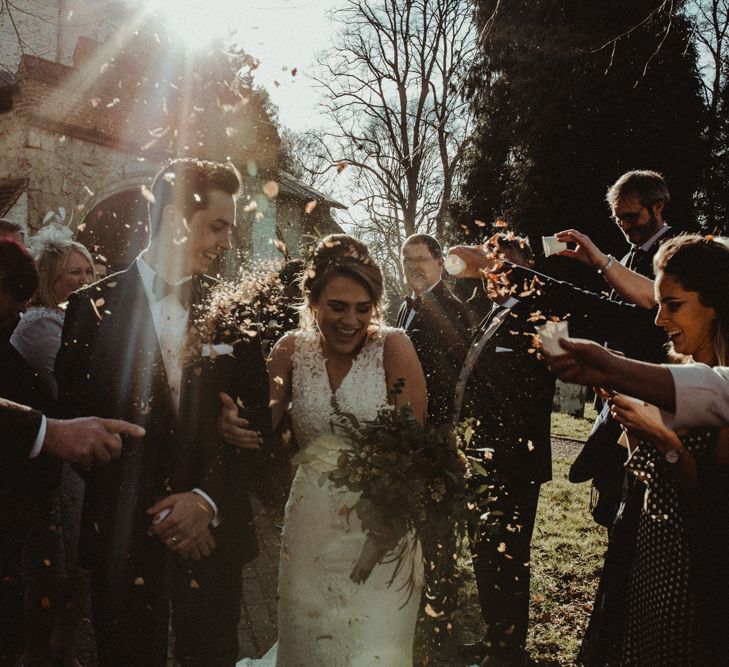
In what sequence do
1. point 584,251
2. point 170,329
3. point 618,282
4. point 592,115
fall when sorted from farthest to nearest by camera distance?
1. point 592,115
2. point 584,251
3. point 618,282
4. point 170,329

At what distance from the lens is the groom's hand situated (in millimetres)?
2646

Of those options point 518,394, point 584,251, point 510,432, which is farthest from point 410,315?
point 584,251

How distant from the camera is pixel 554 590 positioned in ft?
16.5

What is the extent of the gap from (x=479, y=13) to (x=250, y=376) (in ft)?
65.0

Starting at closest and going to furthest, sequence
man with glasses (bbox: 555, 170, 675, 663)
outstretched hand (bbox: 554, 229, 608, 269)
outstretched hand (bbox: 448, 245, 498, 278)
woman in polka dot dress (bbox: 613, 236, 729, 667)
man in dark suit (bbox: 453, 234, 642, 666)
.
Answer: woman in polka dot dress (bbox: 613, 236, 729, 667) < man with glasses (bbox: 555, 170, 675, 663) < outstretched hand (bbox: 554, 229, 608, 269) < man in dark suit (bbox: 453, 234, 642, 666) < outstretched hand (bbox: 448, 245, 498, 278)

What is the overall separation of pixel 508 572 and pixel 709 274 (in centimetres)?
246

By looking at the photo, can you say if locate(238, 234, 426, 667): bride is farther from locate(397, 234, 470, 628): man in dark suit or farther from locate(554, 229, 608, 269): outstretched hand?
locate(554, 229, 608, 269): outstretched hand

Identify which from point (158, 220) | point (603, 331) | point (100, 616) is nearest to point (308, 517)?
point (100, 616)

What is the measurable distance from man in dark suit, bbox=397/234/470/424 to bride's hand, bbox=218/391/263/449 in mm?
1963

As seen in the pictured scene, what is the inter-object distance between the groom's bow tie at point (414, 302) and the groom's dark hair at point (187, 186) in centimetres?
256

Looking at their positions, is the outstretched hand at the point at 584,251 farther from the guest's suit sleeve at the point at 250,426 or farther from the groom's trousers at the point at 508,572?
the guest's suit sleeve at the point at 250,426

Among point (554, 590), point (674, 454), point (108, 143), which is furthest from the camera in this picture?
point (108, 143)

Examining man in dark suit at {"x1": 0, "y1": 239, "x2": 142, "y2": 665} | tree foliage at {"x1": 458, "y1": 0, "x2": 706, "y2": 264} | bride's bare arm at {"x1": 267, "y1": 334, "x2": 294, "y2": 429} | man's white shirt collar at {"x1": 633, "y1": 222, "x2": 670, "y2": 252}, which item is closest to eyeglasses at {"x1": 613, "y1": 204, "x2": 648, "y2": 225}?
man's white shirt collar at {"x1": 633, "y1": 222, "x2": 670, "y2": 252}

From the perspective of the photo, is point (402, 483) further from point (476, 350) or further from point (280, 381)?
point (476, 350)
